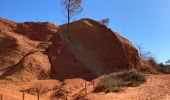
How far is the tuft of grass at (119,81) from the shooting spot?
2345cm

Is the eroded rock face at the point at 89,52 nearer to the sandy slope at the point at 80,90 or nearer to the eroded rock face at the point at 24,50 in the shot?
the eroded rock face at the point at 24,50

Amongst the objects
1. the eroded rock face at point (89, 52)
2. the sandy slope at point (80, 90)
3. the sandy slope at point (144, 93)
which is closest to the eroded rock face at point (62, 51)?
the eroded rock face at point (89, 52)

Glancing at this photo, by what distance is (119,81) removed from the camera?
25.0 m

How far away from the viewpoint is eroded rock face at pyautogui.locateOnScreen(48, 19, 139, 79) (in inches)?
1112

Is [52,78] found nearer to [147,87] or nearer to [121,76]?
[121,76]

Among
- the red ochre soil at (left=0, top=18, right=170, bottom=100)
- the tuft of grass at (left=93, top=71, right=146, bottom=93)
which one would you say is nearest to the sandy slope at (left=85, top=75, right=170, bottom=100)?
the red ochre soil at (left=0, top=18, right=170, bottom=100)

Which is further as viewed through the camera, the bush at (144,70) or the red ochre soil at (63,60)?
the bush at (144,70)

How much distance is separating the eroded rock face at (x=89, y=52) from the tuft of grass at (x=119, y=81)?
Result: 8.19ft

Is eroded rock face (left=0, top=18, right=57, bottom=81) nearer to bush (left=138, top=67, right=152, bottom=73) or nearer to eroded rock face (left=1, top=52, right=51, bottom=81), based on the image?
eroded rock face (left=1, top=52, right=51, bottom=81)

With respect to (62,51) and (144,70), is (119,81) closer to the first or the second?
(144,70)

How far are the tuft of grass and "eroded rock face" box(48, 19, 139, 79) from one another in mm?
2497

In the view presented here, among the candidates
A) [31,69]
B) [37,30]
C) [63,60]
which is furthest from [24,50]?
[37,30]

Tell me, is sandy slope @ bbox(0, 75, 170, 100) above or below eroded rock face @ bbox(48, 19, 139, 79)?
below

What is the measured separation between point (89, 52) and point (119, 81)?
20.3 feet
